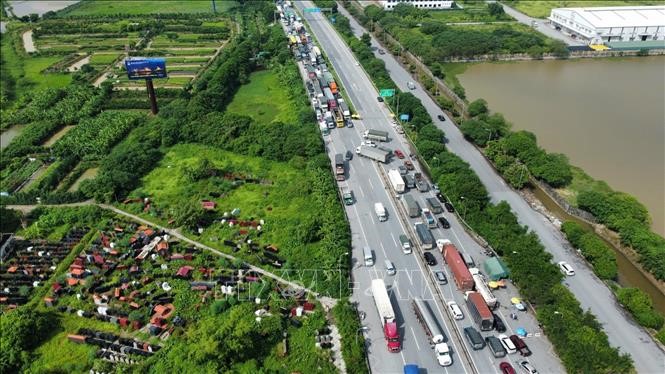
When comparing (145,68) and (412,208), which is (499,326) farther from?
(145,68)

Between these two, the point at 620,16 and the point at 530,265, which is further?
the point at 620,16

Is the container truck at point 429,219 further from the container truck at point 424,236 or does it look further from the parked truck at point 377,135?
the parked truck at point 377,135

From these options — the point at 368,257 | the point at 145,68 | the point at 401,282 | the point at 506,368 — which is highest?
the point at 145,68

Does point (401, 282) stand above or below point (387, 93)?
below

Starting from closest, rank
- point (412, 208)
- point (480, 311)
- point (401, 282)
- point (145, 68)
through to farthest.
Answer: point (480, 311) < point (401, 282) < point (412, 208) < point (145, 68)

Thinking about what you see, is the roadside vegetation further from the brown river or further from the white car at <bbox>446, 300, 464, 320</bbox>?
the brown river

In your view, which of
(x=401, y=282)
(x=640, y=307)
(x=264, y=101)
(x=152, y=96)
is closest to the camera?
(x=640, y=307)

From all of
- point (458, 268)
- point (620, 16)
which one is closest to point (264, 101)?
point (458, 268)
